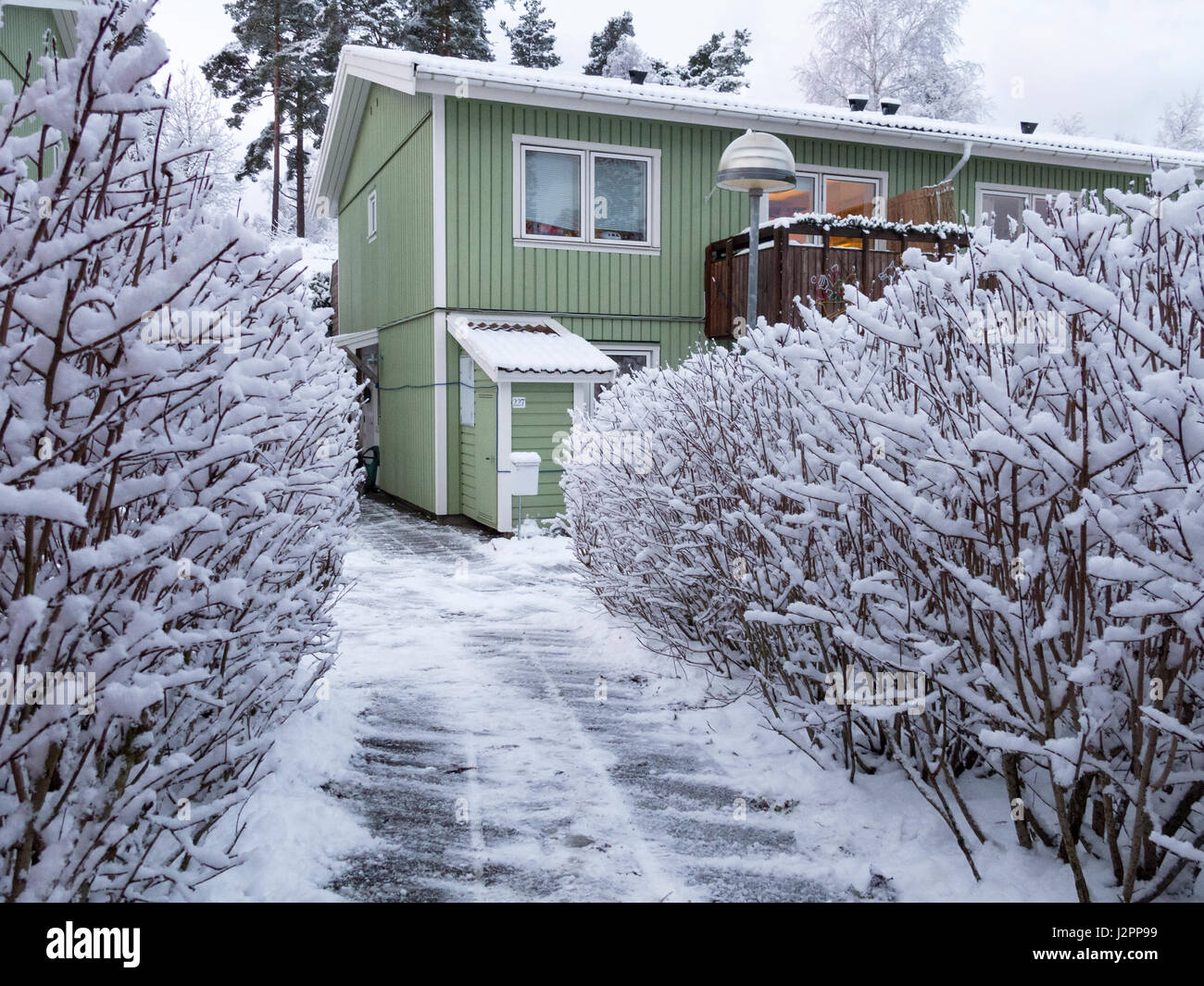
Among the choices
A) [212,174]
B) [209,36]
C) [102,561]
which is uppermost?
[209,36]

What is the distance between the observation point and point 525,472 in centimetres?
1145

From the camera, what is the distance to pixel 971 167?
633 inches

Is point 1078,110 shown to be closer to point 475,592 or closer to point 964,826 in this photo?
point 475,592

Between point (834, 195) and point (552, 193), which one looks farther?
point (834, 195)

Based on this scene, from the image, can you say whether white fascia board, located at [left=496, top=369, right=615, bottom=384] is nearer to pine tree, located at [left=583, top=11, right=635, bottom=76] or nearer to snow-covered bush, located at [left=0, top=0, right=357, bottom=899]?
snow-covered bush, located at [left=0, top=0, right=357, bottom=899]

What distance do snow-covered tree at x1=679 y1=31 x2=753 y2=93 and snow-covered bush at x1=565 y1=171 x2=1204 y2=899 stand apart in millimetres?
36145

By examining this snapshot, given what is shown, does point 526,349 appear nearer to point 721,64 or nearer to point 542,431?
point 542,431

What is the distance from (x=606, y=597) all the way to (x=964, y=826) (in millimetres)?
3623

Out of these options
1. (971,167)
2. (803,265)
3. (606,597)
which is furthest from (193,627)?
(971,167)

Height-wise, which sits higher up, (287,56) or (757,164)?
(287,56)

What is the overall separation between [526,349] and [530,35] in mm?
28979

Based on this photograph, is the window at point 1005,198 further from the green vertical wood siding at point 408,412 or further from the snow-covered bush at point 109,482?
the snow-covered bush at point 109,482

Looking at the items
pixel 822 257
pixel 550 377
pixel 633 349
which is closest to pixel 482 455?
pixel 550 377

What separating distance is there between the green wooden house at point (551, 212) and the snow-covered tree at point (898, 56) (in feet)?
61.3
